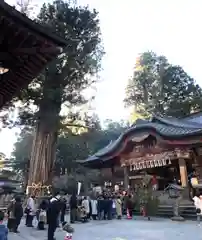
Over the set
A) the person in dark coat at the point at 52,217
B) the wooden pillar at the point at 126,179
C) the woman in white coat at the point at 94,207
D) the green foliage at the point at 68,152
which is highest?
the green foliage at the point at 68,152

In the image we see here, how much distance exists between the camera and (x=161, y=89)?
37.2 meters

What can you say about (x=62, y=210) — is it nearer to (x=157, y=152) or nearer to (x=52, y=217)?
(x=52, y=217)

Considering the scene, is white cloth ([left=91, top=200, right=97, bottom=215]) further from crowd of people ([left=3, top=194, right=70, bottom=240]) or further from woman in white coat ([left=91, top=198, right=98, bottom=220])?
crowd of people ([left=3, top=194, right=70, bottom=240])

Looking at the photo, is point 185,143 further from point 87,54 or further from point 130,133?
point 87,54

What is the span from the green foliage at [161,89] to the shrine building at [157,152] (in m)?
15.5

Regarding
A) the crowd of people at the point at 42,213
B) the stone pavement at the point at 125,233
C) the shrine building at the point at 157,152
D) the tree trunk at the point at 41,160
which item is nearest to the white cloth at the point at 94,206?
the stone pavement at the point at 125,233

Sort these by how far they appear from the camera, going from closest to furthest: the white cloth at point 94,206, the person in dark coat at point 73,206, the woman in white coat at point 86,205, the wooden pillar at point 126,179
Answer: the person in dark coat at point 73,206, the woman in white coat at point 86,205, the white cloth at point 94,206, the wooden pillar at point 126,179

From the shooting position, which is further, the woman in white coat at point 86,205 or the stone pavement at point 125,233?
the woman in white coat at point 86,205

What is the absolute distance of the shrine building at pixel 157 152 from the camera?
1648cm

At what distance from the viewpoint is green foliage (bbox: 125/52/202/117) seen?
36.0 metres

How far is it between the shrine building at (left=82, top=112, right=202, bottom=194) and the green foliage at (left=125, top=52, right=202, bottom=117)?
50.9 ft

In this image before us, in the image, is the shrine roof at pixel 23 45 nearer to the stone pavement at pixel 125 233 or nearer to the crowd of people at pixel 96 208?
the stone pavement at pixel 125 233

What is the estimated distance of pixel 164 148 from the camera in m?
17.6

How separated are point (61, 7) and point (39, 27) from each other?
12622 millimetres
